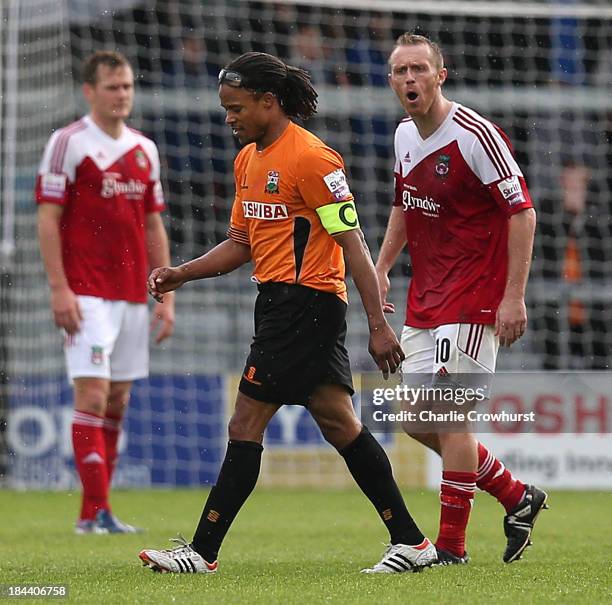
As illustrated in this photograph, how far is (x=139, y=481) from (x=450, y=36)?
472cm

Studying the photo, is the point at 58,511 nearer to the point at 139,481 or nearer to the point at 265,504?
the point at 265,504

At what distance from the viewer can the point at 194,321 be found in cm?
1165

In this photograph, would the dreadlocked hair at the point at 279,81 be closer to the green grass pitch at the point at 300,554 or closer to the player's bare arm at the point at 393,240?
the player's bare arm at the point at 393,240

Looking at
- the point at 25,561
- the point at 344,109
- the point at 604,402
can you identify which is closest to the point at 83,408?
the point at 25,561

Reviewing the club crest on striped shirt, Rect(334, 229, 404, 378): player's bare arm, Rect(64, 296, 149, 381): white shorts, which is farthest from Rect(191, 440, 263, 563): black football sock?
Rect(64, 296, 149, 381): white shorts

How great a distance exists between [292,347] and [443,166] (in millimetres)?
1169

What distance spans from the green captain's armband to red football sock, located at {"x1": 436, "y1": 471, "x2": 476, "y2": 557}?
3.97ft

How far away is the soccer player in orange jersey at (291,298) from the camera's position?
15.8ft

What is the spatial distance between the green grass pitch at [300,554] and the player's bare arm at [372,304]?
0.74 m

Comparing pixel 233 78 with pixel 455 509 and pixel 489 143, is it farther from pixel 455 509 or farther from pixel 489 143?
pixel 455 509

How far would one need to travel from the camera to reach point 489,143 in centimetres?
544

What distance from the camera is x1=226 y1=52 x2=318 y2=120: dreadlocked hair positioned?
486 cm
